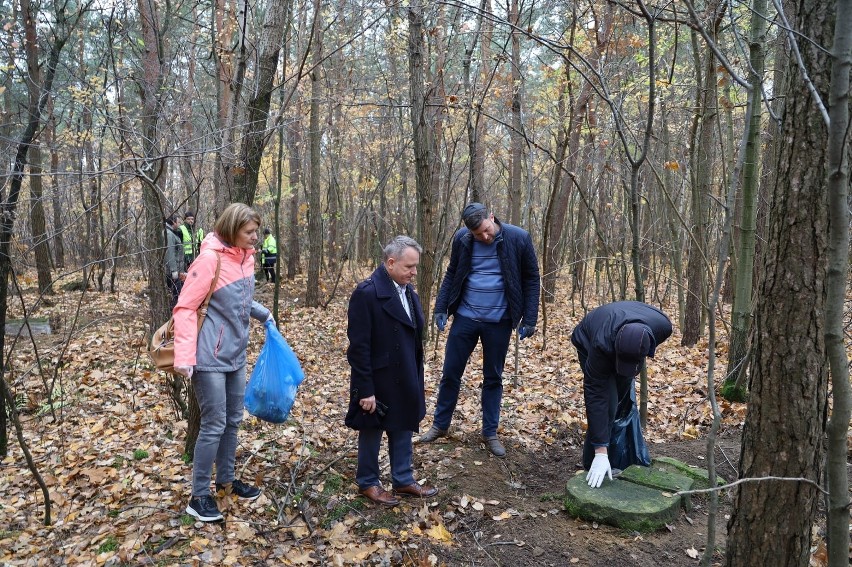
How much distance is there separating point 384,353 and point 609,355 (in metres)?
1.33

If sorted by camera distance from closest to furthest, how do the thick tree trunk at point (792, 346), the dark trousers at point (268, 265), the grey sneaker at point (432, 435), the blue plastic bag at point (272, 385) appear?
the thick tree trunk at point (792, 346) → the blue plastic bag at point (272, 385) → the grey sneaker at point (432, 435) → the dark trousers at point (268, 265)

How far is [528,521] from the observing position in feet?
11.4

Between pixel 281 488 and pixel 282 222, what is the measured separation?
19272 mm

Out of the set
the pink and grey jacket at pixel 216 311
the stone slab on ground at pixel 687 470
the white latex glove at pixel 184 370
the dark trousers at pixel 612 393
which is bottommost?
the stone slab on ground at pixel 687 470

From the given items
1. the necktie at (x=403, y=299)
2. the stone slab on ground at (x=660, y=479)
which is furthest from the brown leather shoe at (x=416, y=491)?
the stone slab on ground at (x=660, y=479)

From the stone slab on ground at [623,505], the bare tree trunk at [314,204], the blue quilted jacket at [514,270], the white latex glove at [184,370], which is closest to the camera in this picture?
the white latex glove at [184,370]

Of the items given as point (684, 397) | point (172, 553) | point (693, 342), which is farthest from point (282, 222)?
point (172, 553)

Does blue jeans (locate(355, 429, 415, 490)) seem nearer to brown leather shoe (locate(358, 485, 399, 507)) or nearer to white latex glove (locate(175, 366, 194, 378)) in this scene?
brown leather shoe (locate(358, 485, 399, 507))

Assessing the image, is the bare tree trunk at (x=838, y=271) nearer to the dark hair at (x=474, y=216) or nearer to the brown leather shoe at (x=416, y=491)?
the brown leather shoe at (x=416, y=491)

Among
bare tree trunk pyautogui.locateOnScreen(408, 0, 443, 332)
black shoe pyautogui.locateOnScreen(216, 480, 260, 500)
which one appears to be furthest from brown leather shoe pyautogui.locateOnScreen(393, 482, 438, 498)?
bare tree trunk pyautogui.locateOnScreen(408, 0, 443, 332)

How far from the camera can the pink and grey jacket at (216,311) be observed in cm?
302

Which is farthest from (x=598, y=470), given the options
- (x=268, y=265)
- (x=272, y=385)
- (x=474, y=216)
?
(x=268, y=265)

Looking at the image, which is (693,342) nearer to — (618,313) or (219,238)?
(618,313)

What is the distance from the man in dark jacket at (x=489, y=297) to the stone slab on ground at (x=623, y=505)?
2.99ft
